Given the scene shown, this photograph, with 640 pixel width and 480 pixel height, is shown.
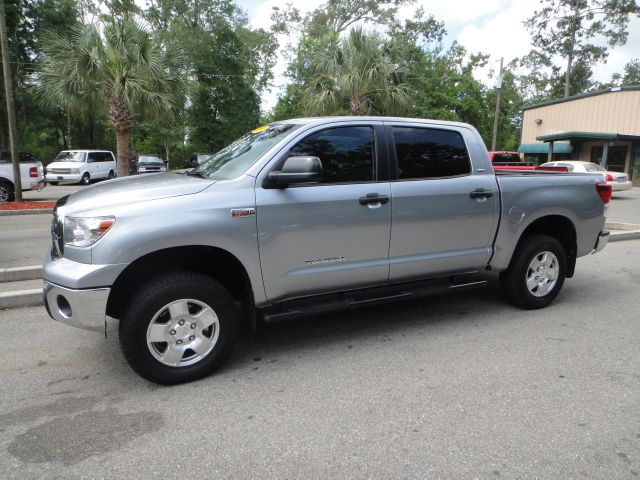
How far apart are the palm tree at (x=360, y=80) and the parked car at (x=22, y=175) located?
9425 millimetres

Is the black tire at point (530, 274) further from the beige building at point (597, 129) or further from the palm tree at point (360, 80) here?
the beige building at point (597, 129)

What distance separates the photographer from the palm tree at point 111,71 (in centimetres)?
1310

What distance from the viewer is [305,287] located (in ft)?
12.1

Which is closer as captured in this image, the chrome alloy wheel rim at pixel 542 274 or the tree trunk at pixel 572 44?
the chrome alloy wheel rim at pixel 542 274

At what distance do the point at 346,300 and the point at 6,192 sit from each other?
14.5 meters

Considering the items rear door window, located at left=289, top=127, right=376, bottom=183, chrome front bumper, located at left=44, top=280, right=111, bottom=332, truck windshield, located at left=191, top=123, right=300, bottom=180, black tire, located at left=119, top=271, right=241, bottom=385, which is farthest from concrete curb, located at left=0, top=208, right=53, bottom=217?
rear door window, located at left=289, top=127, right=376, bottom=183

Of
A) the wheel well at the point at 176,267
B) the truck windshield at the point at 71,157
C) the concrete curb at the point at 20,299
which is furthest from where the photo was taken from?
the truck windshield at the point at 71,157

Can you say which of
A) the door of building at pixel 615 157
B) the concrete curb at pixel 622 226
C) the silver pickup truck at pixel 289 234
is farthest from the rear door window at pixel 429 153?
the door of building at pixel 615 157

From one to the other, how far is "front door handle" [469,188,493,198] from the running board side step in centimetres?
85

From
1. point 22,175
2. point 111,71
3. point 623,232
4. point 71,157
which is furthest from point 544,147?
point 22,175

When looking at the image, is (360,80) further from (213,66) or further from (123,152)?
(213,66)

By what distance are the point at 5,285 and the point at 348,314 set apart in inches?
160

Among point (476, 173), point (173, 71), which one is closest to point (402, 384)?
point (476, 173)

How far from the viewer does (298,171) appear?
338 cm
